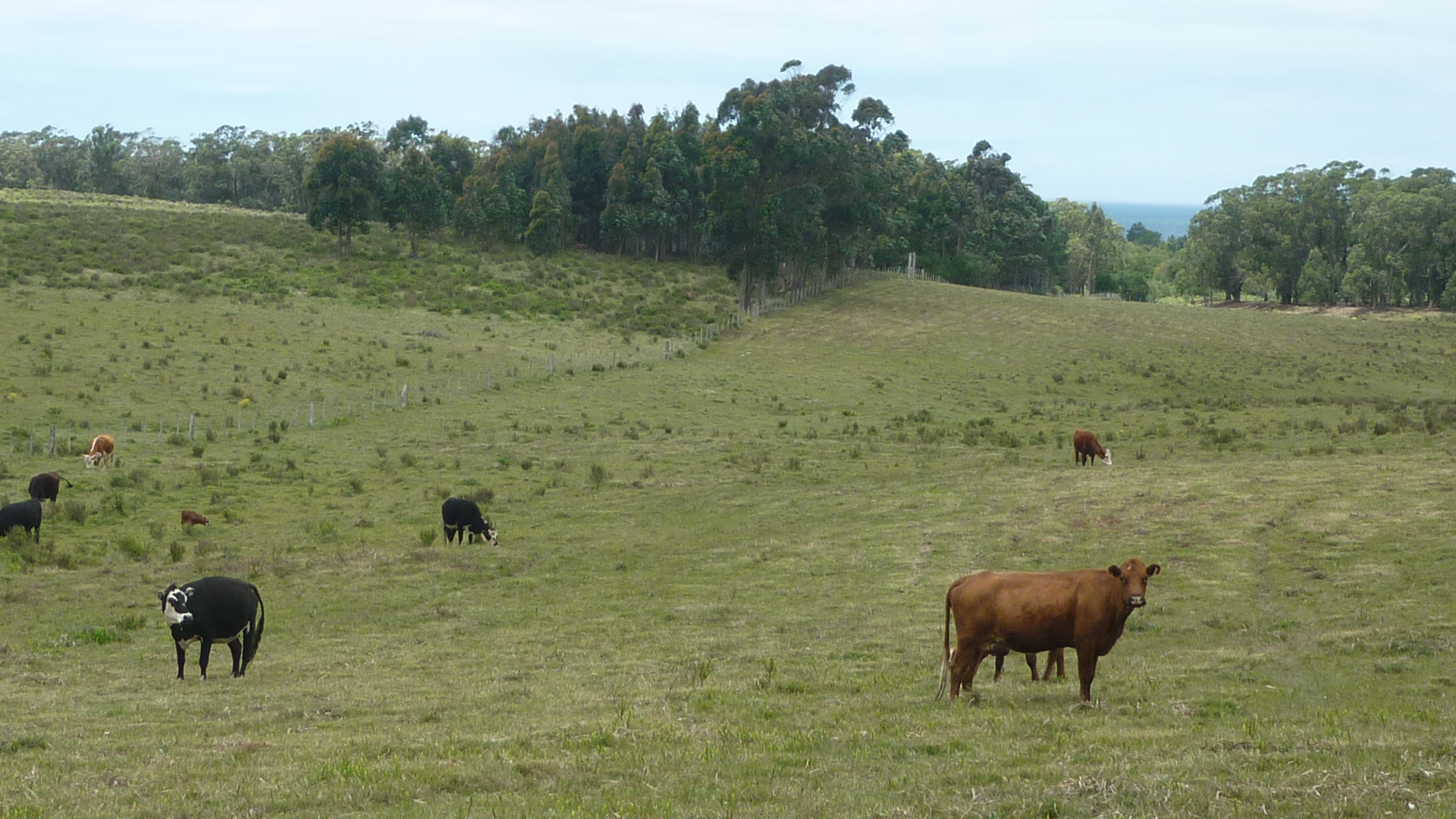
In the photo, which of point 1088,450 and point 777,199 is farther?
point 777,199

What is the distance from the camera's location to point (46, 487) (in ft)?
103

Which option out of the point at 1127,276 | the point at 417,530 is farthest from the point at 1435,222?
the point at 417,530

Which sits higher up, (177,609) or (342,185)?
(342,185)

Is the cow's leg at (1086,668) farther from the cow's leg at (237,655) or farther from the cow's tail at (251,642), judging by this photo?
the cow's leg at (237,655)

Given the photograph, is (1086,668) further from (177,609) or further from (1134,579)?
(177,609)

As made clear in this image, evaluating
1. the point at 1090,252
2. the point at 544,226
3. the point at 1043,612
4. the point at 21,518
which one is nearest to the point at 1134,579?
the point at 1043,612

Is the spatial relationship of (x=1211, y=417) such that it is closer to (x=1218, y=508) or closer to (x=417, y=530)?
(x=1218, y=508)

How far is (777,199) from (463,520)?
61.1 metres

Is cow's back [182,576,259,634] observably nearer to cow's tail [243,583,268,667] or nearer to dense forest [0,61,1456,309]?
cow's tail [243,583,268,667]

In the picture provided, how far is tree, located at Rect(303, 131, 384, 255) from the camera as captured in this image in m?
92.9

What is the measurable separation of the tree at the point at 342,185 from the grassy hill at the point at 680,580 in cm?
2598

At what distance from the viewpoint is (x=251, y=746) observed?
1200cm

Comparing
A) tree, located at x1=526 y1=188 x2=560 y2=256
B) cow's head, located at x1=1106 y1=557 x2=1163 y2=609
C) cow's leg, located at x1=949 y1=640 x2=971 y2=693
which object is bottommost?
cow's leg, located at x1=949 y1=640 x2=971 y2=693

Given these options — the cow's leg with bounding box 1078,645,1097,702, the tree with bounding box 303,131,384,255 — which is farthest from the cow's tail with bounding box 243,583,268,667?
the tree with bounding box 303,131,384,255
